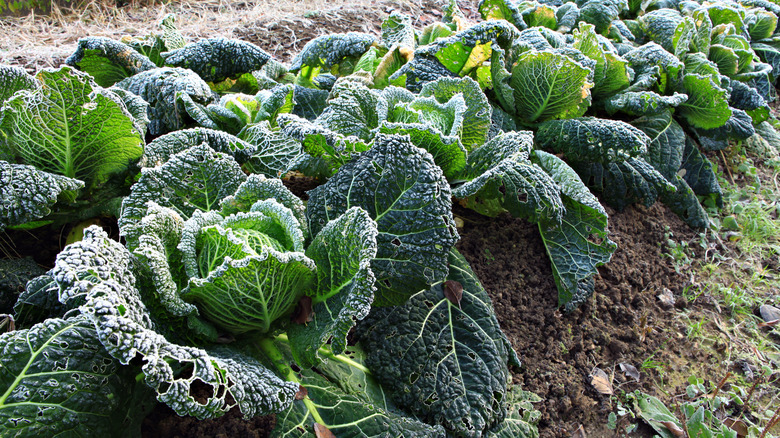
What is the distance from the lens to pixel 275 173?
7.34ft

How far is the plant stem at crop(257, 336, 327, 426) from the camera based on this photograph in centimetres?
166

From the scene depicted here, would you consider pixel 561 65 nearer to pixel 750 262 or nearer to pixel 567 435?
pixel 567 435

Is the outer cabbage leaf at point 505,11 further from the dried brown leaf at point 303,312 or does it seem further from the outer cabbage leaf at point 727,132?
the dried brown leaf at point 303,312

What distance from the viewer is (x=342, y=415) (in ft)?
5.44

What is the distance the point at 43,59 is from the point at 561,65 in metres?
3.63

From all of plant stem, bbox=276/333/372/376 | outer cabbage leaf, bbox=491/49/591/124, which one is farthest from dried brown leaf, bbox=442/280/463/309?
outer cabbage leaf, bbox=491/49/591/124

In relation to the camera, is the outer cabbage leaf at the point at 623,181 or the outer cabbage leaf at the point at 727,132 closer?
the outer cabbage leaf at the point at 623,181

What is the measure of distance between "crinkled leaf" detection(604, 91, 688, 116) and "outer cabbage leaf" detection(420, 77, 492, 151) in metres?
1.30

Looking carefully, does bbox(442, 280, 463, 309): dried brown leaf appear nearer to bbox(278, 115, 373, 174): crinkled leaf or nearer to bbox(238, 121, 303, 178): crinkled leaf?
bbox(278, 115, 373, 174): crinkled leaf

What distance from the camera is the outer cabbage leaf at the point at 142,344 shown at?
1.17 metres

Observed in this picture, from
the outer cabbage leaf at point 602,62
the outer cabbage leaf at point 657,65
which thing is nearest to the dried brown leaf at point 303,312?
the outer cabbage leaf at point 602,62

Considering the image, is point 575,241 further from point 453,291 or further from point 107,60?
point 107,60

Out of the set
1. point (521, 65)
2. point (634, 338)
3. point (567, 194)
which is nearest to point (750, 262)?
point (634, 338)

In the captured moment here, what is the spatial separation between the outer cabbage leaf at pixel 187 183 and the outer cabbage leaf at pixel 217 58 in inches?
41.5
